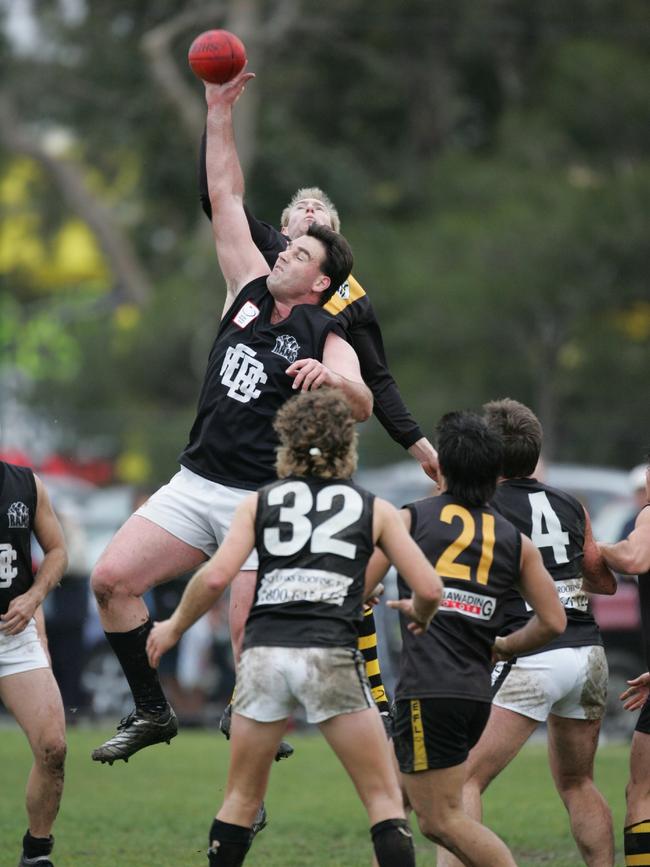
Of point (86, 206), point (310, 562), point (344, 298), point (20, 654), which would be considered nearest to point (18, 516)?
point (20, 654)

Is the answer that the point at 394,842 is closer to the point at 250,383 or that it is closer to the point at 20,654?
the point at 250,383

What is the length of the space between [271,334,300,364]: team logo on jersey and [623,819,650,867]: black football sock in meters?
2.61

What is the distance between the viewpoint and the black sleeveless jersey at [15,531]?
7.05 m

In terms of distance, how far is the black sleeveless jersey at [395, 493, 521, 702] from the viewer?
226 inches

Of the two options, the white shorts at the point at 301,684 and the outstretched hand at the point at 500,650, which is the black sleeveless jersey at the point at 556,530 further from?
the white shorts at the point at 301,684

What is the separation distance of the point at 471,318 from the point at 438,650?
733 inches

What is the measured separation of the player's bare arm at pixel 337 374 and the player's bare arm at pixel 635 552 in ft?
4.17

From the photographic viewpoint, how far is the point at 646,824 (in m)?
6.45

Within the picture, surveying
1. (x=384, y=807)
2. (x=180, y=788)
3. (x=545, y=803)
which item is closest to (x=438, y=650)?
(x=384, y=807)

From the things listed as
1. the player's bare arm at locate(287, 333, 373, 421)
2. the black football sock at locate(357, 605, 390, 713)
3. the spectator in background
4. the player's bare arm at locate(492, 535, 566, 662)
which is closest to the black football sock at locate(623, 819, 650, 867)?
the spectator in background

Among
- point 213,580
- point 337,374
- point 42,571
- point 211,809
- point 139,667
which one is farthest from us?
point 211,809

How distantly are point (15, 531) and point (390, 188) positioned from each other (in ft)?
77.8

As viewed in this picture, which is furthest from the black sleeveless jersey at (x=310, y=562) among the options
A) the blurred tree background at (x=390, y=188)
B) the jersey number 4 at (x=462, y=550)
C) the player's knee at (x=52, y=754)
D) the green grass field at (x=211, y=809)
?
the blurred tree background at (x=390, y=188)

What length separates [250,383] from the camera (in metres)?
6.74
